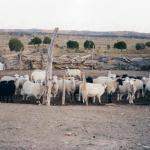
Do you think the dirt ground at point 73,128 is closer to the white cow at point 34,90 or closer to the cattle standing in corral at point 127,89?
the white cow at point 34,90

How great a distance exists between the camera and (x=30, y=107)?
17047 mm

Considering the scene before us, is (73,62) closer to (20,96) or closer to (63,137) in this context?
(20,96)

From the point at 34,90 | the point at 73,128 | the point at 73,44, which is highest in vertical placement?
the point at 73,44

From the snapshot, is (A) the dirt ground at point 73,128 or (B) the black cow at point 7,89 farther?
(B) the black cow at point 7,89

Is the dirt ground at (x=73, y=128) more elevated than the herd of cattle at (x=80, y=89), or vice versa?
the herd of cattle at (x=80, y=89)

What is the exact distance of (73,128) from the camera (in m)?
12.9

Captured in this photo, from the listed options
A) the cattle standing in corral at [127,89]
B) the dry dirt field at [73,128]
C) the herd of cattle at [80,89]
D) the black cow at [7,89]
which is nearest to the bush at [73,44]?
the herd of cattle at [80,89]

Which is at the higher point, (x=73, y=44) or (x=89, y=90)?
(x=73, y=44)

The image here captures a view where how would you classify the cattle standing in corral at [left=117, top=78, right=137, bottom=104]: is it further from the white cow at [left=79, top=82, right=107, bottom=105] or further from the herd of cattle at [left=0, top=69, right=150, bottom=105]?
the white cow at [left=79, top=82, right=107, bottom=105]

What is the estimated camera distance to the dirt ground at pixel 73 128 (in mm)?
10984

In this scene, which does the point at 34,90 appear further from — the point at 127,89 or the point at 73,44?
the point at 73,44

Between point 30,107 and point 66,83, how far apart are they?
407 centimetres

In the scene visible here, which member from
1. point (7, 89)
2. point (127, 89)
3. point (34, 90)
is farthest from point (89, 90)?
point (7, 89)

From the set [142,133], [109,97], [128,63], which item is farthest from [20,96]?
[128,63]
